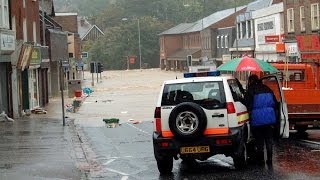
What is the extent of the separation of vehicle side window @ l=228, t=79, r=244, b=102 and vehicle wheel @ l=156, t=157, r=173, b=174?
5.59ft

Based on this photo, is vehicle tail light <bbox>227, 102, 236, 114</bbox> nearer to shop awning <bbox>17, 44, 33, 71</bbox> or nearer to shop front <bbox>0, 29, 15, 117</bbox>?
Result: shop front <bbox>0, 29, 15, 117</bbox>

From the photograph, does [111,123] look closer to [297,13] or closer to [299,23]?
[299,23]

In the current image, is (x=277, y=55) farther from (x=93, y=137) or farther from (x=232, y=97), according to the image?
(x=232, y=97)

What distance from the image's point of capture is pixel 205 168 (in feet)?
43.4

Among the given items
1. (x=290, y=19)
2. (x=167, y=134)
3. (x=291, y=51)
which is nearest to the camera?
(x=167, y=134)

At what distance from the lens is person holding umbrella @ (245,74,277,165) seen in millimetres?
13016

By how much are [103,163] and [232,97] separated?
394 centimetres

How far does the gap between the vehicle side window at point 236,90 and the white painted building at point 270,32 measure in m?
39.0

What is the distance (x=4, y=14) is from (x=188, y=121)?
1732 centimetres

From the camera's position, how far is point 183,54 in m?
119

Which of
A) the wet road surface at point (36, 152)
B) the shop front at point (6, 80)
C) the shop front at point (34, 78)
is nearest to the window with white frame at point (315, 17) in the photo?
the shop front at point (34, 78)

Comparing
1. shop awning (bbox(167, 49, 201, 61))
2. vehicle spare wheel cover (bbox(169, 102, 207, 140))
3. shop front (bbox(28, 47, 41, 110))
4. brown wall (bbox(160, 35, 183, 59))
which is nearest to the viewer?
vehicle spare wheel cover (bbox(169, 102, 207, 140))

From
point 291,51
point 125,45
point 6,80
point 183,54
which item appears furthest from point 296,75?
point 125,45

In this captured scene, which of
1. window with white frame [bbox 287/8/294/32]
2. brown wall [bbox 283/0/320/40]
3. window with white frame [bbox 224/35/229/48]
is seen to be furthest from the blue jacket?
window with white frame [bbox 224/35/229/48]
